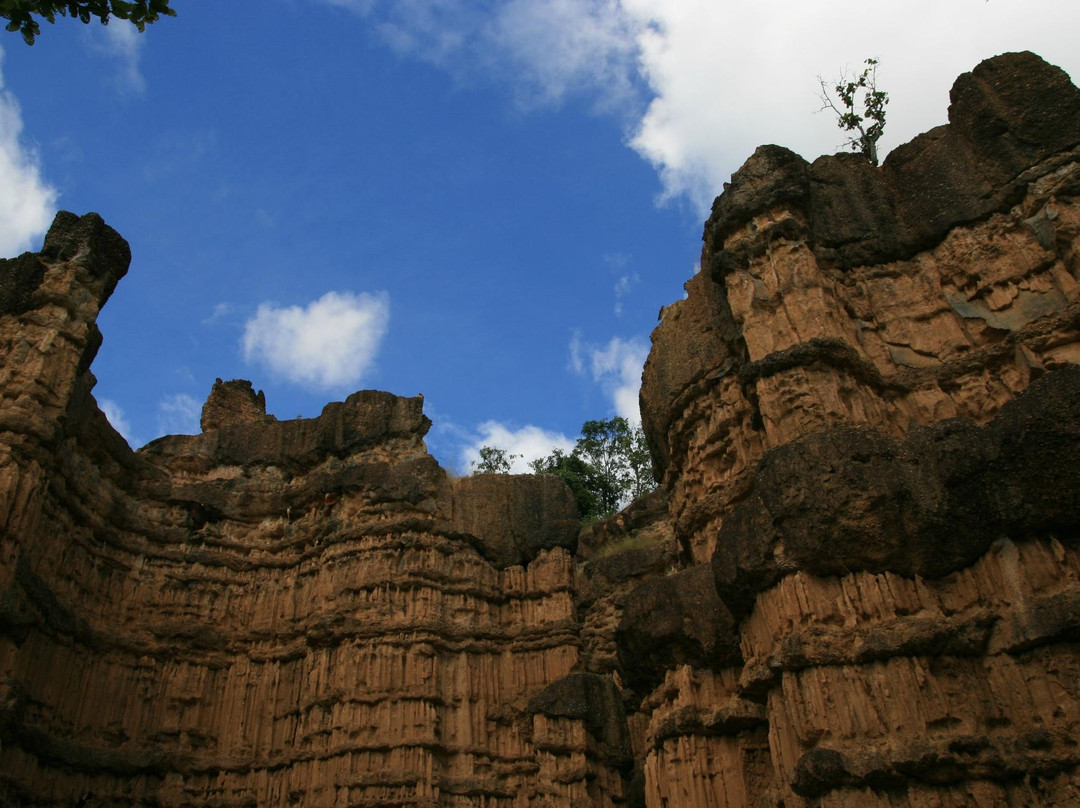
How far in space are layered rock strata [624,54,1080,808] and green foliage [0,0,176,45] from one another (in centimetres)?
900

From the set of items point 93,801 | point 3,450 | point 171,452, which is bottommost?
point 93,801

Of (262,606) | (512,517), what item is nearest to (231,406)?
(262,606)

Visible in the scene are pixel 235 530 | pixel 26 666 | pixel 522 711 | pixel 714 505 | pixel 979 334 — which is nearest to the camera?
pixel 979 334

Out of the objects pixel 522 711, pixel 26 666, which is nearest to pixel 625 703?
pixel 522 711

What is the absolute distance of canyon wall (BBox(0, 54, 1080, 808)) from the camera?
1023 centimetres

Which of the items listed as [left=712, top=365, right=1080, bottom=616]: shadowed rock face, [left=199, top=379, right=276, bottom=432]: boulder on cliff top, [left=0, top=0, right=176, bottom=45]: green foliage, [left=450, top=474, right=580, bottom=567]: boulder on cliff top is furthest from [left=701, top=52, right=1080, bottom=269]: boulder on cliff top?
[left=199, top=379, right=276, bottom=432]: boulder on cliff top

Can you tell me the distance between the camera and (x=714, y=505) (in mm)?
14984

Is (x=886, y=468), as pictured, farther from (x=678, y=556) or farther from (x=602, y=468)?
(x=602, y=468)

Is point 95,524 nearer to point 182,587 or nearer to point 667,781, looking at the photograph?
point 182,587

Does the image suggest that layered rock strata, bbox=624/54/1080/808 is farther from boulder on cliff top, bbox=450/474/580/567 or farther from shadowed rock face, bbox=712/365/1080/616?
boulder on cliff top, bbox=450/474/580/567

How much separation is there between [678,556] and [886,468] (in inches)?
252

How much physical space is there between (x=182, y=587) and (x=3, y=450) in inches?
337

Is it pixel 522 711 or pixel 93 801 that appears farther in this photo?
pixel 522 711

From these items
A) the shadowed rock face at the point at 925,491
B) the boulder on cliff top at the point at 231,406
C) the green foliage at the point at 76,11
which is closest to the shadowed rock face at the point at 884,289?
the shadowed rock face at the point at 925,491
